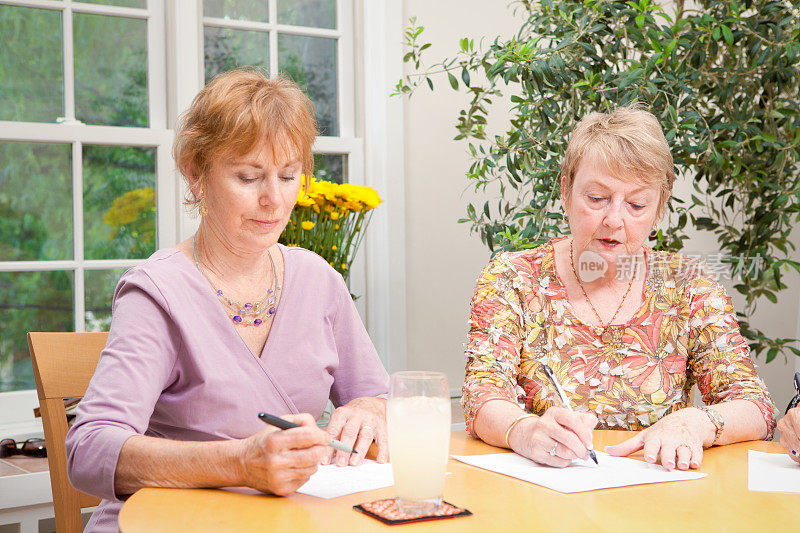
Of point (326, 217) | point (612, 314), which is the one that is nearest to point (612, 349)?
point (612, 314)

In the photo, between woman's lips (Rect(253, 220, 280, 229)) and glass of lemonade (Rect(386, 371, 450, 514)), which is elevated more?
woman's lips (Rect(253, 220, 280, 229))

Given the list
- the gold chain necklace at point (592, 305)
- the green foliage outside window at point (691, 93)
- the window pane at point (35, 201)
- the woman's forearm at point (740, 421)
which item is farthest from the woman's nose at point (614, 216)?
the window pane at point (35, 201)

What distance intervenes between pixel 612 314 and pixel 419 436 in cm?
87

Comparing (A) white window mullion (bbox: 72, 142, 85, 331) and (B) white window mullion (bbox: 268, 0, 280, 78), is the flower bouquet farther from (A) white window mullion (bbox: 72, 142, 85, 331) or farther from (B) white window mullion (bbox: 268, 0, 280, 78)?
(A) white window mullion (bbox: 72, 142, 85, 331)

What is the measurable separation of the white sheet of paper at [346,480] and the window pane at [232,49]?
201cm

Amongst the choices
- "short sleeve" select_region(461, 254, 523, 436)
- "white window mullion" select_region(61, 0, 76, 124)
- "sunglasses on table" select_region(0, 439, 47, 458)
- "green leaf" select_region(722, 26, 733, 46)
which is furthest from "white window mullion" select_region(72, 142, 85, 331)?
"green leaf" select_region(722, 26, 733, 46)

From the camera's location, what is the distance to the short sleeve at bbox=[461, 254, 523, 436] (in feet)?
5.11

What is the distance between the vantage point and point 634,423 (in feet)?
5.42

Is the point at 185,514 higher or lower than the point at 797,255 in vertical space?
lower

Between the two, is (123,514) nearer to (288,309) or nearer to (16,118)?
(288,309)

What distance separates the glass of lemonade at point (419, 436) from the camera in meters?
0.98

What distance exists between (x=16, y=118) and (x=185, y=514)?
204 cm

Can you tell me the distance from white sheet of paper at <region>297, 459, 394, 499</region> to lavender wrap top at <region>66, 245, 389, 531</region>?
0.24m

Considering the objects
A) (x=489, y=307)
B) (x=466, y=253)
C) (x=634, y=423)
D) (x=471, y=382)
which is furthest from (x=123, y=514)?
(x=466, y=253)
